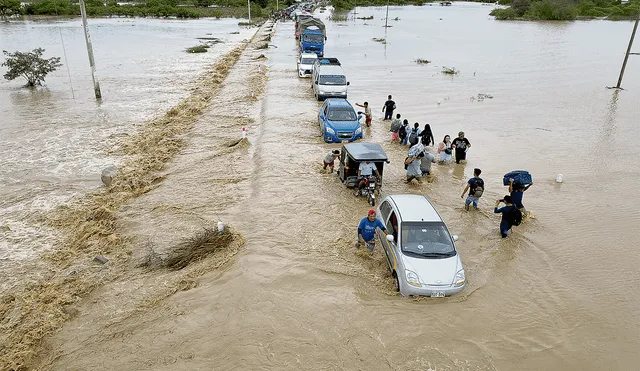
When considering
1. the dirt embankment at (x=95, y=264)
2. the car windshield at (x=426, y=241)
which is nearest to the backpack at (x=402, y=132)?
the car windshield at (x=426, y=241)

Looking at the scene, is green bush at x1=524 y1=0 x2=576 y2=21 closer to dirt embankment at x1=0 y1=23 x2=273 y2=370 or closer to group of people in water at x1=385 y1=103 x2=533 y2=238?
group of people in water at x1=385 y1=103 x2=533 y2=238

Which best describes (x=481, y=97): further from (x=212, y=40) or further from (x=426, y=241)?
(x=212, y=40)

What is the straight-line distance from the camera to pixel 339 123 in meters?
17.8

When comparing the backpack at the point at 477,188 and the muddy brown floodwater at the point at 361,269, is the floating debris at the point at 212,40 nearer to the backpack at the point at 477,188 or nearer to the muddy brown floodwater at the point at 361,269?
the muddy brown floodwater at the point at 361,269

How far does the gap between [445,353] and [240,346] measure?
345 centimetres

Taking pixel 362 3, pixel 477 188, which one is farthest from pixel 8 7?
pixel 477 188

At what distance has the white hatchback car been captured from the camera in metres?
8.13

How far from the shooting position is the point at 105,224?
11641 millimetres

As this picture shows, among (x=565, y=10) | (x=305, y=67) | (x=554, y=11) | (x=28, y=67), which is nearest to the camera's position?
(x=28, y=67)

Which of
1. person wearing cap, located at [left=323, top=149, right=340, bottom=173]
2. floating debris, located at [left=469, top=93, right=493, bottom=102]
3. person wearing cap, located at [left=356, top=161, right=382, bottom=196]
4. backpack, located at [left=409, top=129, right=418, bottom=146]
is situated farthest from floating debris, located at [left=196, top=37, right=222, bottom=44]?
person wearing cap, located at [left=356, top=161, right=382, bottom=196]

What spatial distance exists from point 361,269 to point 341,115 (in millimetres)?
10014

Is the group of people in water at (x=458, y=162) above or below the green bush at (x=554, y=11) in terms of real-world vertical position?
below

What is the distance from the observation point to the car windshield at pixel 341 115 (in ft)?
59.0

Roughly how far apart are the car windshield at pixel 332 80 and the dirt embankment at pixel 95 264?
1217 cm
